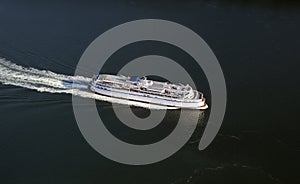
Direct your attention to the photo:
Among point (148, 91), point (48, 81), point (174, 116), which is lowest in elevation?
point (174, 116)

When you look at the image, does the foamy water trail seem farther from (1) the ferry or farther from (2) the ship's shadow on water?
(2) the ship's shadow on water

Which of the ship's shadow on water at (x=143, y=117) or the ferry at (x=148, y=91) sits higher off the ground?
the ferry at (x=148, y=91)

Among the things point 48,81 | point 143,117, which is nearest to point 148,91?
point 143,117

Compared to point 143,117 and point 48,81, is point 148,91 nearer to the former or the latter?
point 143,117

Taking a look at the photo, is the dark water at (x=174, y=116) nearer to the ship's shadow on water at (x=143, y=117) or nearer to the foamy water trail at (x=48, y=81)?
the ship's shadow on water at (x=143, y=117)

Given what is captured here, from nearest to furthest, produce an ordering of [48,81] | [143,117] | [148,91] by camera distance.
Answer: [143,117], [148,91], [48,81]

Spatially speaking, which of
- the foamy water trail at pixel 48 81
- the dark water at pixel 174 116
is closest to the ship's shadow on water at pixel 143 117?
the dark water at pixel 174 116

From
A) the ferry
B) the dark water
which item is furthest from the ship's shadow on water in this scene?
the ferry
